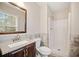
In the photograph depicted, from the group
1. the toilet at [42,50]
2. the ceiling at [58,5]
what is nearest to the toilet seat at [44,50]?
the toilet at [42,50]

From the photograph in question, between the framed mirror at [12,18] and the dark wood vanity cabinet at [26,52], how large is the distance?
0.83 ft

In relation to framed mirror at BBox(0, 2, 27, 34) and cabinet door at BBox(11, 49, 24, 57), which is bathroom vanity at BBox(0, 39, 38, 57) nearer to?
cabinet door at BBox(11, 49, 24, 57)

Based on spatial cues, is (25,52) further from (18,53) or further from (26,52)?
(18,53)

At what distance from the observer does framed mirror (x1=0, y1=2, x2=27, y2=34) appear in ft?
4.24

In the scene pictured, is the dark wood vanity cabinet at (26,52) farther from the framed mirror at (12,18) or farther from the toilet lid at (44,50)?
the framed mirror at (12,18)

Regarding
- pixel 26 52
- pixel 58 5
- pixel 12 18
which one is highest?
pixel 58 5

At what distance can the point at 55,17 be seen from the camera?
160 centimetres

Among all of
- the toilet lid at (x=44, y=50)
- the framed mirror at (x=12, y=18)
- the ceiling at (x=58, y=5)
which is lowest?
the toilet lid at (x=44, y=50)

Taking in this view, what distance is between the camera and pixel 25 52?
1513mm

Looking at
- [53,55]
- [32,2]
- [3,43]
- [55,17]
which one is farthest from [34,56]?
[32,2]

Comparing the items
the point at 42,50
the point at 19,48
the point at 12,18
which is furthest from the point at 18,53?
the point at 12,18

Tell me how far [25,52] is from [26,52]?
0.02 meters

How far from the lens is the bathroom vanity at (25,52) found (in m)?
1.35

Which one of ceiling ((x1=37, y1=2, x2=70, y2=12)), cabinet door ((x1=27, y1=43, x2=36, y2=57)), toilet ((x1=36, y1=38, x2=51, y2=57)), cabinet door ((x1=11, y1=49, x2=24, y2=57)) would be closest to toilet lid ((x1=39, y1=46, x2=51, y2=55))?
toilet ((x1=36, y1=38, x2=51, y2=57))
